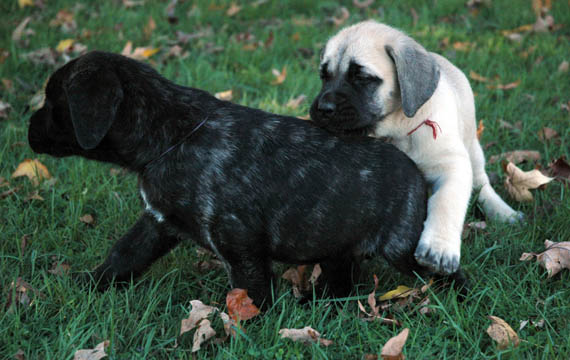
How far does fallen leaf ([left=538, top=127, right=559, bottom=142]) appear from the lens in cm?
528

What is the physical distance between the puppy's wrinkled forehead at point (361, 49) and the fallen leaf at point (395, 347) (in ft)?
5.32

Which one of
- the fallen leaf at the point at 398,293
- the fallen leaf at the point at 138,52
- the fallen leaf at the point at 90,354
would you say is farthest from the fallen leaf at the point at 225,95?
the fallen leaf at the point at 90,354

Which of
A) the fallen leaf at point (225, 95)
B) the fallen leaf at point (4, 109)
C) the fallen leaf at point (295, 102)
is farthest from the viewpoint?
the fallen leaf at point (225, 95)

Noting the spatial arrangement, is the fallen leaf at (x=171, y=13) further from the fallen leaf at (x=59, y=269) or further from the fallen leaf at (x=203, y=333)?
the fallen leaf at (x=203, y=333)

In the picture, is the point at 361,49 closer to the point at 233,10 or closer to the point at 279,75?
the point at 279,75

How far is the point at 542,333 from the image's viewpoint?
9.98ft

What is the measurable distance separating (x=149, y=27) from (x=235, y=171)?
16.2 ft

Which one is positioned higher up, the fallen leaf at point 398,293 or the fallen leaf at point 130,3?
the fallen leaf at point 130,3

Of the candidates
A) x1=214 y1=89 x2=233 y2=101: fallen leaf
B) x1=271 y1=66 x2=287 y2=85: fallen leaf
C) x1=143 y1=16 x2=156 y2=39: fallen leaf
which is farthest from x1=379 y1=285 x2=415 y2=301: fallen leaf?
x1=143 y1=16 x2=156 y2=39: fallen leaf

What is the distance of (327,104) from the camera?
3.60m

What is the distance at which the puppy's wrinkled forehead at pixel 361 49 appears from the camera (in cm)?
375

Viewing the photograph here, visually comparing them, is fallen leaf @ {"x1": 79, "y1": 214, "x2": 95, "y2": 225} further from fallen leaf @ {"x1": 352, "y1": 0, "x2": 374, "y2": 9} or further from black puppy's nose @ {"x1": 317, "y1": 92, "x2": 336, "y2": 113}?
fallen leaf @ {"x1": 352, "y1": 0, "x2": 374, "y2": 9}

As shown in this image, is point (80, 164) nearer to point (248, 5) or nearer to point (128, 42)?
point (128, 42)

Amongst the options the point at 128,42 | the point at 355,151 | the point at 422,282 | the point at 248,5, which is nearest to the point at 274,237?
the point at 355,151
